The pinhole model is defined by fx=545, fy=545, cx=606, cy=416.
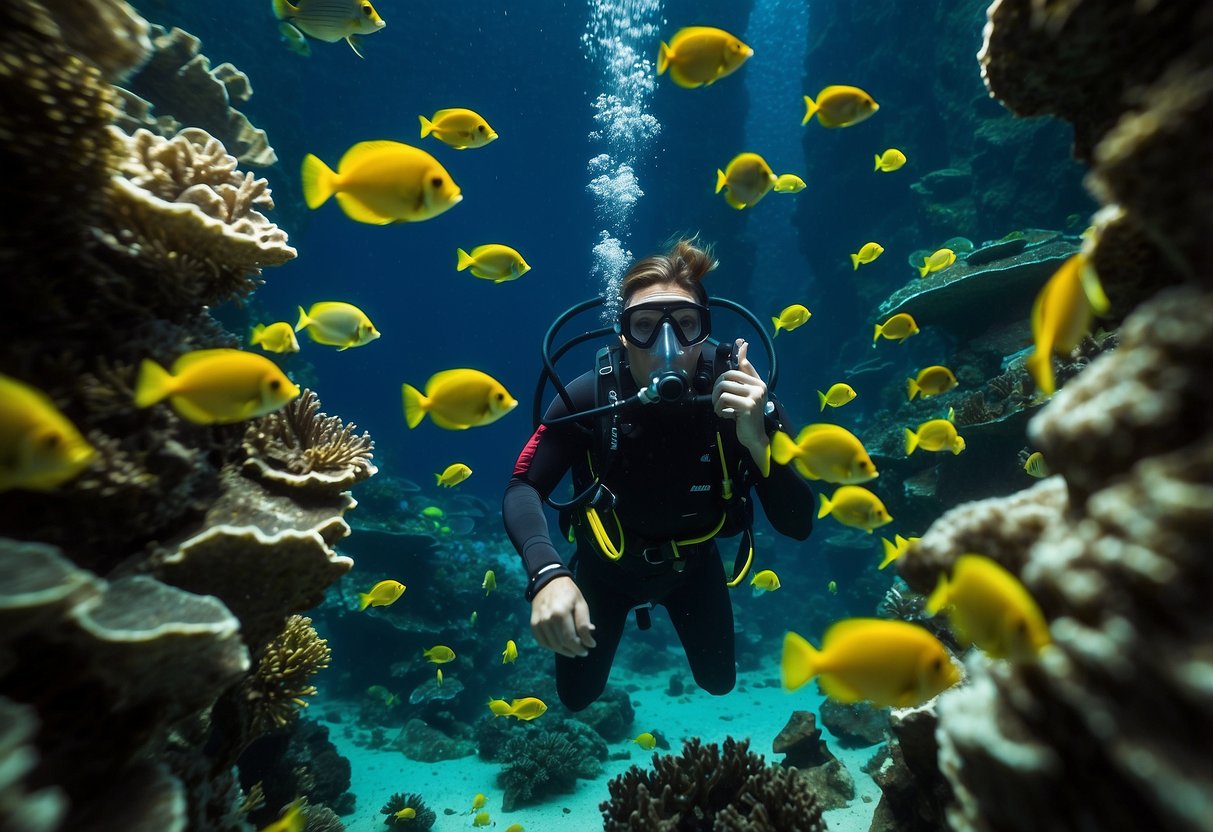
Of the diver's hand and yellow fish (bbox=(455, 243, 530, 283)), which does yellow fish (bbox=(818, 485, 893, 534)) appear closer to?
the diver's hand

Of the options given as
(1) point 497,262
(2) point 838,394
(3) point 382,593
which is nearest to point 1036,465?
(2) point 838,394

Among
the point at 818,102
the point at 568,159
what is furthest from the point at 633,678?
the point at 568,159

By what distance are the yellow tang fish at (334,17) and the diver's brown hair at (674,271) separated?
3.14m

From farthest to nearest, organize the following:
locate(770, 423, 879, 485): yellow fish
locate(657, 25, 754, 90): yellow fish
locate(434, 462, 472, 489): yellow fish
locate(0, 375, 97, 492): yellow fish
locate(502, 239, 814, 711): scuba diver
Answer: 1. locate(434, 462, 472, 489): yellow fish
2. locate(502, 239, 814, 711): scuba diver
3. locate(657, 25, 754, 90): yellow fish
4. locate(770, 423, 879, 485): yellow fish
5. locate(0, 375, 97, 492): yellow fish

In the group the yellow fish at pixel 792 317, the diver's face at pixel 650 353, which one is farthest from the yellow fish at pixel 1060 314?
the yellow fish at pixel 792 317

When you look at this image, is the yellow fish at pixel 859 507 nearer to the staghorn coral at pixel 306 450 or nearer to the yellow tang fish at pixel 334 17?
the staghorn coral at pixel 306 450

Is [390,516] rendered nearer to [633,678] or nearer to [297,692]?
[633,678]

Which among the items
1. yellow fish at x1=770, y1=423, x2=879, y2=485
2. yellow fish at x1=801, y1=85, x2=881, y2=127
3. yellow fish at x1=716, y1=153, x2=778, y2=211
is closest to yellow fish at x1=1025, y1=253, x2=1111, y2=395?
yellow fish at x1=770, y1=423, x2=879, y2=485

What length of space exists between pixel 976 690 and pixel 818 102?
17.4ft

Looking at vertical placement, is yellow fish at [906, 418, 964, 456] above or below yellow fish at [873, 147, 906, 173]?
below

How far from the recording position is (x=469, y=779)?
7.75m

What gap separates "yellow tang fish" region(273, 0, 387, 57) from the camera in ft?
16.2

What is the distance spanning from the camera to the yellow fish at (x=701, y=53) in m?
3.94

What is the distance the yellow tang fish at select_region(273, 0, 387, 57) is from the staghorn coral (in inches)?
153
